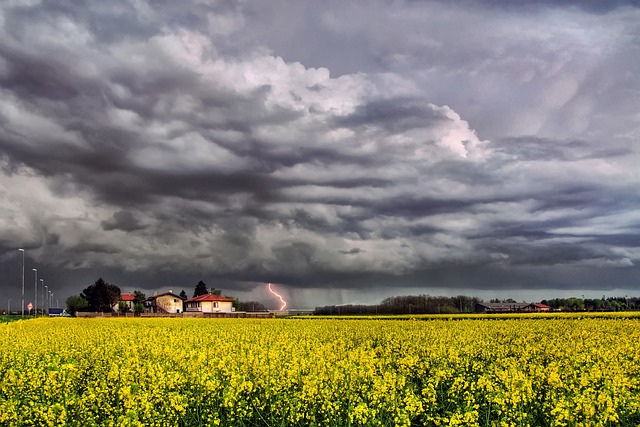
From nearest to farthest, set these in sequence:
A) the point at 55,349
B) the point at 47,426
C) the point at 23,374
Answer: the point at 47,426
the point at 23,374
the point at 55,349

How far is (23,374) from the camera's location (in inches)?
670

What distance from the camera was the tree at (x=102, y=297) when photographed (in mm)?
180275

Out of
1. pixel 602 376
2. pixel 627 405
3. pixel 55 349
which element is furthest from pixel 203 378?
pixel 55 349

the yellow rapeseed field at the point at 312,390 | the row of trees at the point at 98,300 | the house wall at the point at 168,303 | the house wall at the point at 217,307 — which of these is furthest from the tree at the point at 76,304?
the yellow rapeseed field at the point at 312,390

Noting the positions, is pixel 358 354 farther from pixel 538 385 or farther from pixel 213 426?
pixel 213 426

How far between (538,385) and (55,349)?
2098 cm

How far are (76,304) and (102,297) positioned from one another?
1109 cm

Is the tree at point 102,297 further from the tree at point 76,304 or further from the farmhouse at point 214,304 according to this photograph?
the farmhouse at point 214,304

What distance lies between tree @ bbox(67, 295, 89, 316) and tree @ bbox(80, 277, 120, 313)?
1668 mm

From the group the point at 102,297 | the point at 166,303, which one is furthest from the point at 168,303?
the point at 102,297

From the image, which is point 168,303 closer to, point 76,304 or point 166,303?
point 166,303

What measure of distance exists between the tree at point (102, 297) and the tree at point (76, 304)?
1.67m

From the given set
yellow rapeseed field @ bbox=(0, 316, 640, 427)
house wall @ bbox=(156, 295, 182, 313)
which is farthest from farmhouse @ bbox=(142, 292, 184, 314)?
yellow rapeseed field @ bbox=(0, 316, 640, 427)

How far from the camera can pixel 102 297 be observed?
181 meters
